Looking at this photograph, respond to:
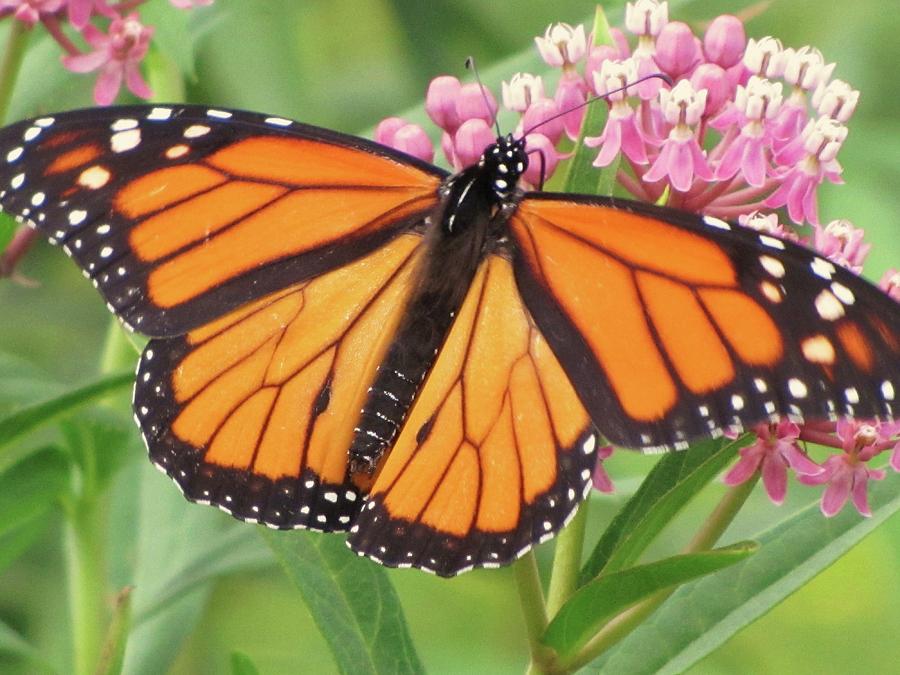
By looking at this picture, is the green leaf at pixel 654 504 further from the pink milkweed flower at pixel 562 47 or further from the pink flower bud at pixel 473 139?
the pink milkweed flower at pixel 562 47

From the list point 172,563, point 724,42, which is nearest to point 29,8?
point 172,563

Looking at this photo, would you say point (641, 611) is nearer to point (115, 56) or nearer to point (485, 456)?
point (485, 456)

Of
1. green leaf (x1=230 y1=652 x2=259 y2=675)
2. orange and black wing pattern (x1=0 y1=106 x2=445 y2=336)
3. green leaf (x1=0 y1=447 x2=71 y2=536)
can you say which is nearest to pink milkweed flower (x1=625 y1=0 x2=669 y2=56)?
orange and black wing pattern (x1=0 y1=106 x2=445 y2=336)

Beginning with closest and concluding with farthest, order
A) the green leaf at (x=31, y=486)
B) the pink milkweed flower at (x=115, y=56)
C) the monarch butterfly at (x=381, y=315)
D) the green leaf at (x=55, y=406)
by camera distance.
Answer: the monarch butterfly at (x=381, y=315), the green leaf at (x=55, y=406), the green leaf at (x=31, y=486), the pink milkweed flower at (x=115, y=56)

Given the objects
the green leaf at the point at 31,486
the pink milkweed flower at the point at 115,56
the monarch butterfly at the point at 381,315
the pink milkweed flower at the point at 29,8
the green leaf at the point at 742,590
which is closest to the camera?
the monarch butterfly at the point at 381,315

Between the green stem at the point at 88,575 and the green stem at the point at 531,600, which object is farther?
the green stem at the point at 88,575

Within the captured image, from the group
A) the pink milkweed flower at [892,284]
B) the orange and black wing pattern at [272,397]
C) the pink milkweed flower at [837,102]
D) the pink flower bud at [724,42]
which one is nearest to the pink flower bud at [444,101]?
the orange and black wing pattern at [272,397]

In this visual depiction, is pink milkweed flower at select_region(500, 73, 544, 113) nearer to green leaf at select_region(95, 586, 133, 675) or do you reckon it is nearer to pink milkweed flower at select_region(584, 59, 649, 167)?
pink milkweed flower at select_region(584, 59, 649, 167)

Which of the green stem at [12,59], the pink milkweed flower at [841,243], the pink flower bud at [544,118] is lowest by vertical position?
the pink milkweed flower at [841,243]

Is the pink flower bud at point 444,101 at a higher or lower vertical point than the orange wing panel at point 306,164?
higher
